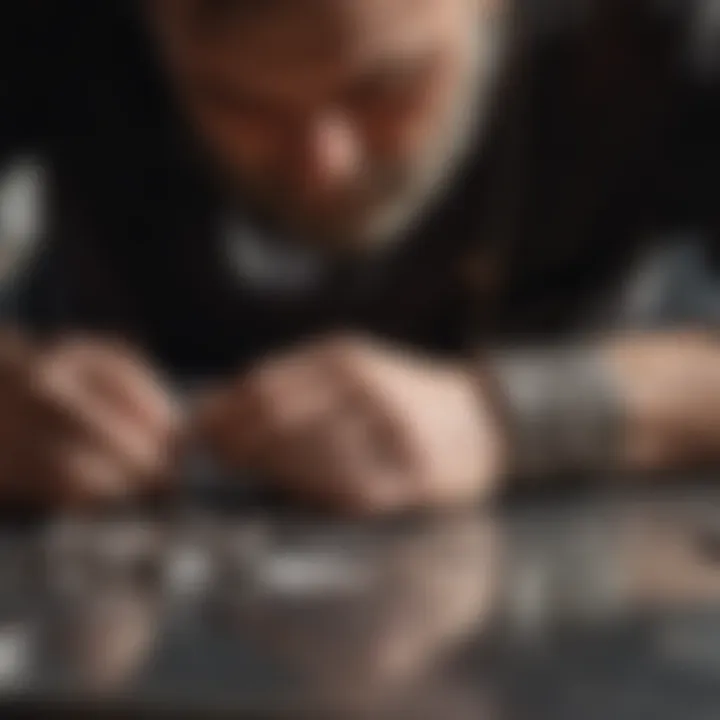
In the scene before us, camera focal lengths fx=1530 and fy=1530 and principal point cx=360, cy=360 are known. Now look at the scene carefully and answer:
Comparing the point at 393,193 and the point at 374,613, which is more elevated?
the point at 393,193

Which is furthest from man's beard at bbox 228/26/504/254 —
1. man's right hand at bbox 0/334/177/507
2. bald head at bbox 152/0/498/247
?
man's right hand at bbox 0/334/177/507

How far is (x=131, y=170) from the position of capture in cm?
69

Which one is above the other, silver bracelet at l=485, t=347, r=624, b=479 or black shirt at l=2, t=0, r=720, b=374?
black shirt at l=2, t=0, r=720, b=374

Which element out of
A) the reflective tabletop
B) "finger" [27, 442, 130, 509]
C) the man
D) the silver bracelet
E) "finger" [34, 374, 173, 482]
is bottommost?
the reflective tabletop

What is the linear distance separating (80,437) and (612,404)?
0.22 meters

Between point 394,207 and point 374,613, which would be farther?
point 394,207

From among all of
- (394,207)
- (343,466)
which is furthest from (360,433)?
(394,207)

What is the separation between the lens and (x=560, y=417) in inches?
24.6

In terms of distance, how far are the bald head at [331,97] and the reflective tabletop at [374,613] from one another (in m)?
0.16

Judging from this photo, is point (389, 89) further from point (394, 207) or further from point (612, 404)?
point (612, 404)

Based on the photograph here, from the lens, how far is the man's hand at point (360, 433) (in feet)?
1.96

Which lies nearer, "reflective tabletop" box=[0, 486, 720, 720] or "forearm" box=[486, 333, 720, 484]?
"reflective tabletop" box=[0, 486, 720, 720]

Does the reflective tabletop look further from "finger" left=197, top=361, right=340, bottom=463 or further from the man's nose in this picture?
the man's nose

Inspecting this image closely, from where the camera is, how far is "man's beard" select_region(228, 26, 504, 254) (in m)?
0.68
